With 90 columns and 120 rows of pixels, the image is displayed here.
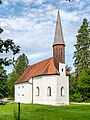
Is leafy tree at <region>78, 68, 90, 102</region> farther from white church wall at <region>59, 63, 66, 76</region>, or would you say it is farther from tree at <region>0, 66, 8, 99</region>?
tree at <region>0, 66, 8, 99</region>

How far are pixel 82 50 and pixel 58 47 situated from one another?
12656 millimetres

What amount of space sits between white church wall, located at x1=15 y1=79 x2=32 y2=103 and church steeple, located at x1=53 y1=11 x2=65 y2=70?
7612 millimetres

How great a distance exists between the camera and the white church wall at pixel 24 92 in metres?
42.4

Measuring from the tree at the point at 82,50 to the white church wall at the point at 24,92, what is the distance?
1098cm

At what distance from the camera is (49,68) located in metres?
38.0

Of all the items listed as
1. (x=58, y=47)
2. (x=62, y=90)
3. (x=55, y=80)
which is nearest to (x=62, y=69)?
(x=55, y=80)

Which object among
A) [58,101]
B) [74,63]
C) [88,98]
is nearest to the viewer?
[58,101]

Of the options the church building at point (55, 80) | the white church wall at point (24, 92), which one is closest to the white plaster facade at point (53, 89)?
the church building at point (55, 80)

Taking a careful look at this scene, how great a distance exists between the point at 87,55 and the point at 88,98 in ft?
33.6

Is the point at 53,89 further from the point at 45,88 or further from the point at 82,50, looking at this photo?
the point at 82,50

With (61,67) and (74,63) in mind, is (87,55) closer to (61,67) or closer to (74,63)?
(74,63)

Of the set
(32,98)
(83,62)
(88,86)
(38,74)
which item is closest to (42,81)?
(38,74)

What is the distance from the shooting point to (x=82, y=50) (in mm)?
49594

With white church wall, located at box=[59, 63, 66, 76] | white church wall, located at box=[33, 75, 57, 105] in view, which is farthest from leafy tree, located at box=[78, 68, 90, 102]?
white church wall, located at box=[33, 75, 57, 105]
